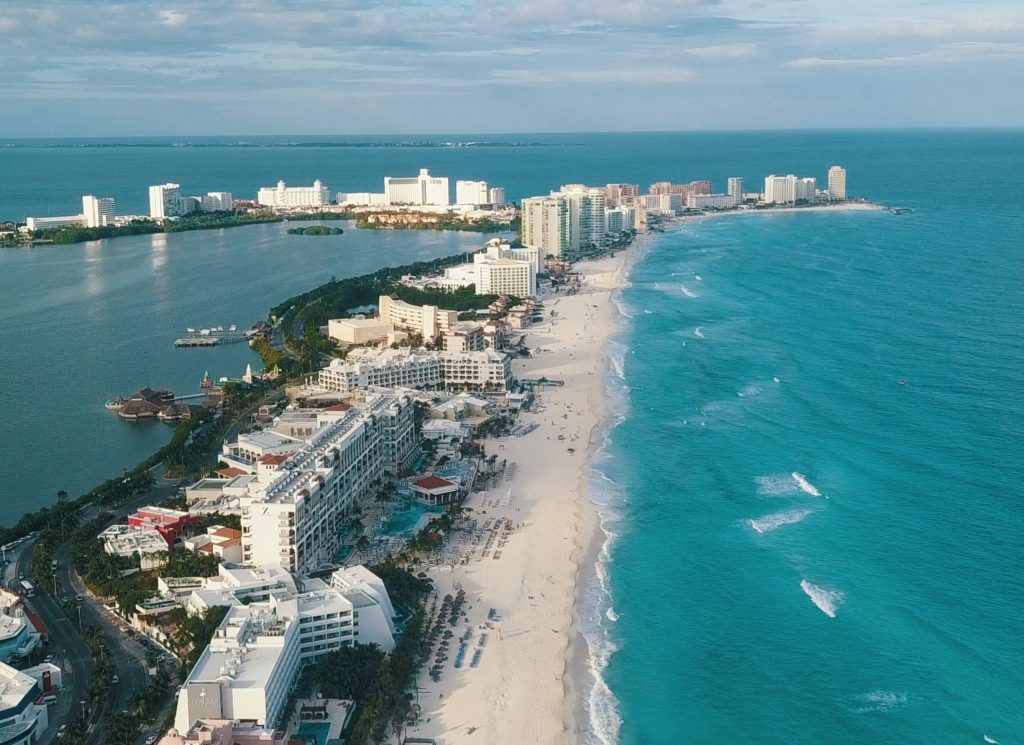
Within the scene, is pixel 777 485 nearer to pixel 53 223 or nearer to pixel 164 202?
pixel 53 223

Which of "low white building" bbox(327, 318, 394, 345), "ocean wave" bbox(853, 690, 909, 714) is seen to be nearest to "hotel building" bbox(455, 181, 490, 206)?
"low white building" bbox(327, 318, 394, 345)

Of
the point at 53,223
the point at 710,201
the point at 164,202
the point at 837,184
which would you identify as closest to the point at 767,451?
the point at 53,223

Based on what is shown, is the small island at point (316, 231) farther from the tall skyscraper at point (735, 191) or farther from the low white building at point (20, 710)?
the low white building at point (20, 710)

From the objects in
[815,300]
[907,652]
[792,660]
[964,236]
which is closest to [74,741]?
[792,660]

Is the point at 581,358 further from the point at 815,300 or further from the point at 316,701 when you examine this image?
the point at 316,701

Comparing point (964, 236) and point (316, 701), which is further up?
point (964, 236)

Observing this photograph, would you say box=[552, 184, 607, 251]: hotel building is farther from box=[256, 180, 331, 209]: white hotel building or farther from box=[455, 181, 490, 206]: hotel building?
box=[256, 180, 331, 209]: white hotel building
